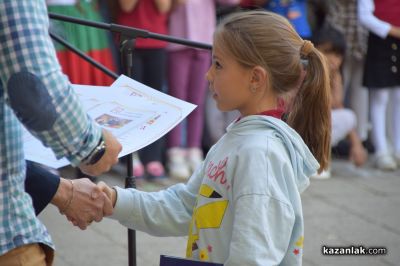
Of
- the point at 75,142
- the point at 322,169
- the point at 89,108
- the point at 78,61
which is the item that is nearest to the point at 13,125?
the point at 75,142

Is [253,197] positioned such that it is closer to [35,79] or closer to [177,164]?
[35,79]

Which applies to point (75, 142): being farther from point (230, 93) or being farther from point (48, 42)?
point (230, 93)

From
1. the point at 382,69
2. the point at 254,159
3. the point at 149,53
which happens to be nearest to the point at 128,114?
the point at 254,159

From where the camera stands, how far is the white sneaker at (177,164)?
586cm

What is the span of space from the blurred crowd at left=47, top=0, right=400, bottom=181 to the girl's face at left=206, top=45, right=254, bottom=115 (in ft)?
10.1

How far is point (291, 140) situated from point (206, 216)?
33 cm

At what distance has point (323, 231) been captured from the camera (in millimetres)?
4895

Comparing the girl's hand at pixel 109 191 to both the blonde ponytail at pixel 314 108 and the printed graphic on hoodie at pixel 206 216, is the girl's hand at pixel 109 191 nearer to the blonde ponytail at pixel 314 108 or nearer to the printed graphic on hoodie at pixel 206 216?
the printed graphic on hoodie at pixel 206 216

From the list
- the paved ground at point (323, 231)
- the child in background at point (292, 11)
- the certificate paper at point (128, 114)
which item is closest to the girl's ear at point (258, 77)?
the certificate paper at point (128, 114)

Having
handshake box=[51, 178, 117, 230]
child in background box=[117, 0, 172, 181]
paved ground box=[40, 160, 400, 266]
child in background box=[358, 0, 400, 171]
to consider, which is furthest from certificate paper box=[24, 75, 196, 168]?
child in background box=[358, 0, 400, 171]

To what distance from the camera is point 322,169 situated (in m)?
2.57

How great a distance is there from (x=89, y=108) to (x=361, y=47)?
430 centimetres

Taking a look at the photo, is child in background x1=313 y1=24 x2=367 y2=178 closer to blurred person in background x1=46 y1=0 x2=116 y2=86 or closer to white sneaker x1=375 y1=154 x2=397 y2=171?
white sneaker x1=375 y1=154 x2=397 y2=171

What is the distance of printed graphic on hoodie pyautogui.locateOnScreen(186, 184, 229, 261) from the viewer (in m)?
2.31
